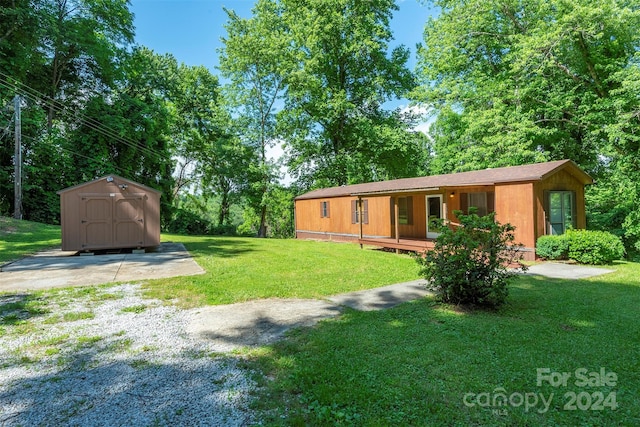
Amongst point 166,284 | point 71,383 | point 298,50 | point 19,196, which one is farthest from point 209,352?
point 298,50

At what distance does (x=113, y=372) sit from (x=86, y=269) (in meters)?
6.07

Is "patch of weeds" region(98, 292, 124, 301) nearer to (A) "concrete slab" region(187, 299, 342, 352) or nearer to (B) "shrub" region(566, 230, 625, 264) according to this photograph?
(A) "concrete slab" region(187, 299, 342, 352)

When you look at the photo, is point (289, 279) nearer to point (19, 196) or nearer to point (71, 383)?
point (71, 383)

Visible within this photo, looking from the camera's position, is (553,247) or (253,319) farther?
(553,247)

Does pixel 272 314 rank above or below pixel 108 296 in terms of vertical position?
below

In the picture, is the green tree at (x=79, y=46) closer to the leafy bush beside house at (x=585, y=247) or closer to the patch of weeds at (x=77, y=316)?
the patch of weeds at (x=77, y=316)

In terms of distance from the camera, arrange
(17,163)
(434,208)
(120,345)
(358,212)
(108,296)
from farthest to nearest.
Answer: (17,163)
(358,212)
(434,208)
(108,296)
(120,345)

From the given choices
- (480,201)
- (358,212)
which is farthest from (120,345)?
(358,212)

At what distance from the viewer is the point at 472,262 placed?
4777 millimetres

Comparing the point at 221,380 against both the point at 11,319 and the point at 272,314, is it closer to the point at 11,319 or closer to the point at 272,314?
the point at 272,314

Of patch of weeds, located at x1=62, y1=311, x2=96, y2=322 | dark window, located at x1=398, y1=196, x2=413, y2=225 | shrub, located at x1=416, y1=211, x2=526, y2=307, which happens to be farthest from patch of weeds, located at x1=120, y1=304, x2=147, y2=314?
dark window, located at x1=398, y1=196, x2=413, y2=225

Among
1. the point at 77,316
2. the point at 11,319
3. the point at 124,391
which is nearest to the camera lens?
the point at 124,391

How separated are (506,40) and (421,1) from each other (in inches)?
243

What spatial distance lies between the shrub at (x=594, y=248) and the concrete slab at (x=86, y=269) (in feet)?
32.4
